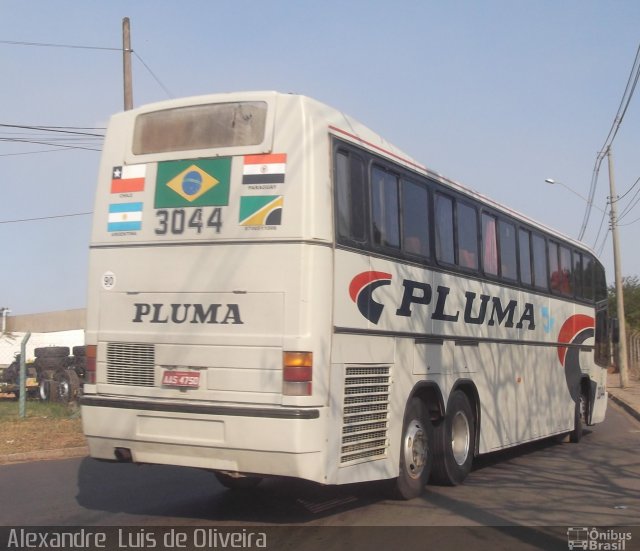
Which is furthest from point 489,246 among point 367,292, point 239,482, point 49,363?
point 49,363

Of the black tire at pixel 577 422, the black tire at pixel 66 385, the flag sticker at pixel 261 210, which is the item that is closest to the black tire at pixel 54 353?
the black tire at pixel 66 385

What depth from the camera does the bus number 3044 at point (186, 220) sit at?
22.9 feet

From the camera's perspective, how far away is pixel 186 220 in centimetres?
712

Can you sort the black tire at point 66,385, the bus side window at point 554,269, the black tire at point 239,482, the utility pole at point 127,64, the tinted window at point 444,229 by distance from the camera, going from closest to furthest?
the black tire at point 239,482 → the tinted window at point 444,229 → the bus side window at point 554,269 → the utility pole at point 127,64 → the black tire at point 66,385

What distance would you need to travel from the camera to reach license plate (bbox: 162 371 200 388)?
6.82 m

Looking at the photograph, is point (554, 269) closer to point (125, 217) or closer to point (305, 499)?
point (305, 499)

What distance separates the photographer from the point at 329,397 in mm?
6598

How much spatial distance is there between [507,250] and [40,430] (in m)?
8.37

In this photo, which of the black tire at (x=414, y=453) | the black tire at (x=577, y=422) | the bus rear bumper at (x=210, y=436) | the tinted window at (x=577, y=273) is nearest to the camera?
the bus rear bumper at (x=210, y=436)

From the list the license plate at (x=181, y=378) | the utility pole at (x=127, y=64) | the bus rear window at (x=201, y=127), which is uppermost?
the utility pole at (x=127, y=64)

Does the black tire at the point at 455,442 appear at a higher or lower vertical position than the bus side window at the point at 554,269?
lower

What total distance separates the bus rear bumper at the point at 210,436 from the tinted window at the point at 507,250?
521 centimetres

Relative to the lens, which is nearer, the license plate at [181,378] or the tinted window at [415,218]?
the license plate at [181,378]

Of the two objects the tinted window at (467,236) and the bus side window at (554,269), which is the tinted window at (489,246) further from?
the bus side window at (554,269)
